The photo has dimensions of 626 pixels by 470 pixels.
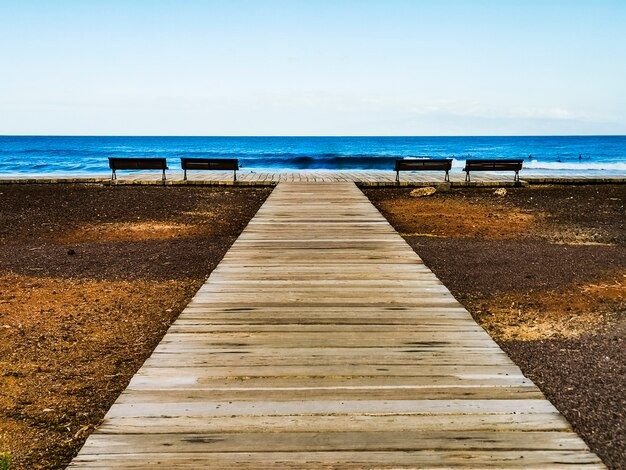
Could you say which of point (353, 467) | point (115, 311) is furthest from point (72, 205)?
point (353, 467)

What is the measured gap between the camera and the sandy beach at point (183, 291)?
3.98 metres

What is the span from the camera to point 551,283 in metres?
7.12

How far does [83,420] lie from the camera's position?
3.78 metres

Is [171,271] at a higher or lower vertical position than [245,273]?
lower

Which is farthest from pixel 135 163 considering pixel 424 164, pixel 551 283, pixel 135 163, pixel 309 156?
pixel 309 156

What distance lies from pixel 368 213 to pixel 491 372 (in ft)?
24.3

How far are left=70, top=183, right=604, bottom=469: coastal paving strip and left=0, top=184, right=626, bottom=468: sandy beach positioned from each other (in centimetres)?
79

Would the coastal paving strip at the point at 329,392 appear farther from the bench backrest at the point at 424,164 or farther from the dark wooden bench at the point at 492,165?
the dark wooden bench at the point at 492,165

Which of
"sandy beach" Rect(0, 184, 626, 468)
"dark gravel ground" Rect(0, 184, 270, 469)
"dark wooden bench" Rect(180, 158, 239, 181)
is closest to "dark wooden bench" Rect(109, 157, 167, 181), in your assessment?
"dark wooden bench" Rect(180, 158, 239, 181)

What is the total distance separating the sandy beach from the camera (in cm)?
398

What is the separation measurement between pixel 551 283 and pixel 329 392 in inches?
197

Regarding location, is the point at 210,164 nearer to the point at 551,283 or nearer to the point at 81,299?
the point at 81,299

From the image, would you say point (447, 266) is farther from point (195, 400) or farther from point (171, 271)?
point (195, 400)

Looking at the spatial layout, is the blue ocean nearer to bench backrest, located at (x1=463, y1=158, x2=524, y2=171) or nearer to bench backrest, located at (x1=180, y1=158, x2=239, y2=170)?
bench backrest, located at (x1=180, y1=158, x2=239, y2=170)
